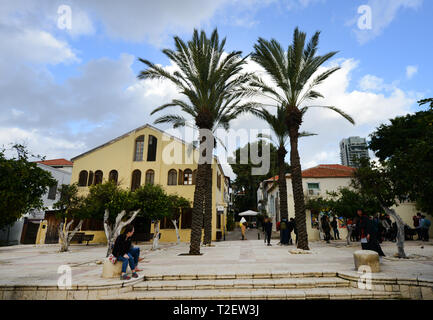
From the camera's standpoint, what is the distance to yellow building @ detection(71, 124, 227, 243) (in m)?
22.5

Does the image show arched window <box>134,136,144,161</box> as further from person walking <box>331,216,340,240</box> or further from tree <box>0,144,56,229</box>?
person walking <box>331,216,340,240</box>

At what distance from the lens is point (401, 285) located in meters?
5.51

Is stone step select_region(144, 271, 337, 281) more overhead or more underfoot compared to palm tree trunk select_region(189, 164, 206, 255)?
more underfoot

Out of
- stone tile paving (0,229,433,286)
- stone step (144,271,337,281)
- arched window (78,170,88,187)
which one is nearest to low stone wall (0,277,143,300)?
stone tile paving (0,229,433,286)

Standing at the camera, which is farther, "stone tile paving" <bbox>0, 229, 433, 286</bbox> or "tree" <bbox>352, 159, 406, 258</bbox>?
"tree" <bbox>352, 159, 406, 258</bbox>

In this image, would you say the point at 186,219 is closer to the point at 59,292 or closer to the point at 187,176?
the point at 187,176

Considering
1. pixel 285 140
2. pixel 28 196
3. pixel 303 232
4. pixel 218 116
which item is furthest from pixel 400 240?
pixel 28 196

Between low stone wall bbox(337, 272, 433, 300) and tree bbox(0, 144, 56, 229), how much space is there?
27.4 ft

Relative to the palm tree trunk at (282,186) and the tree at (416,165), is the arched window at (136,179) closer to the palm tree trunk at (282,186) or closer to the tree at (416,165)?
the palm tree trunk at (282,186)

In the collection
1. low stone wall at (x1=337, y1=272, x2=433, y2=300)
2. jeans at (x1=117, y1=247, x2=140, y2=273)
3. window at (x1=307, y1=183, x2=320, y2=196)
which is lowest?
low stone wall at (x1=337, y1=272, x2=433, y2=300)

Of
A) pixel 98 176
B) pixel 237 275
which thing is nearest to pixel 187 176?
pixel 98 176
